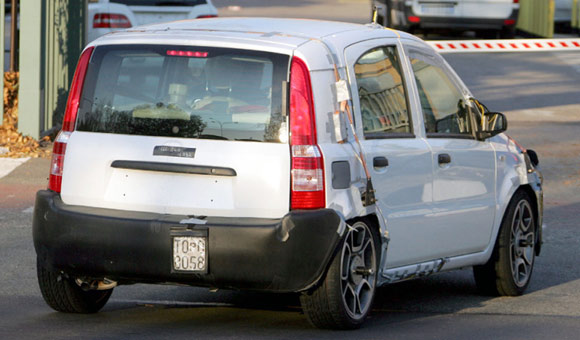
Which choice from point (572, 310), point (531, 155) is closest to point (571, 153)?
point (531, 155)

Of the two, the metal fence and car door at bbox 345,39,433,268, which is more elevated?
car door at bbox 345,39,433,268

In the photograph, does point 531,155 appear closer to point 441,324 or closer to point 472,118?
point 472,118

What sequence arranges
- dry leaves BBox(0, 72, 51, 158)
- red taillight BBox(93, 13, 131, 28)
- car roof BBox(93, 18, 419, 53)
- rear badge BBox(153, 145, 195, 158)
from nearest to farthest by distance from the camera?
rear badge BBox(153, 145, 195, 158) → car roof BBox(93, 18, 419, 53) → dry leaves BBox(0, 72, 51, 158) → red taillight BBox(93, 13, 131, 28)

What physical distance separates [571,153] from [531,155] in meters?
7.07

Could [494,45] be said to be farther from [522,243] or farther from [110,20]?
[522,243]

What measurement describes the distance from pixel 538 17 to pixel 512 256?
75.3 feet

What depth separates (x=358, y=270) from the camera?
686 centimetres

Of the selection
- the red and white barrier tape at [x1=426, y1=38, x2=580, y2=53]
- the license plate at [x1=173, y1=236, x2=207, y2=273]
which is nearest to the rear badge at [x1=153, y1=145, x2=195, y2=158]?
the license plate at [x1=173, y1=236, x2=207, y2=273]

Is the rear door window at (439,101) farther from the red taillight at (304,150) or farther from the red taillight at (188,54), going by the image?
the red taillight at (188,54)

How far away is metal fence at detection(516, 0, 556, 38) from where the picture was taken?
29.3 meters

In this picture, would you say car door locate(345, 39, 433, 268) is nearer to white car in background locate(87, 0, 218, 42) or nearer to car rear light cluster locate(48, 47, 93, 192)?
car rear light cluster locate(48, 47, 93, 192)

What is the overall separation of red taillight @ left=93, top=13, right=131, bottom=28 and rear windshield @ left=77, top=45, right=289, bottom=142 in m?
11.9

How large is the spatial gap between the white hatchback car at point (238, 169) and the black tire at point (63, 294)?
10 mm

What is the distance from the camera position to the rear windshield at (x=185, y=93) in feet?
21.5
